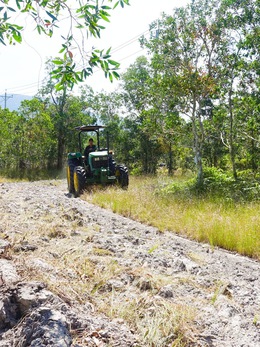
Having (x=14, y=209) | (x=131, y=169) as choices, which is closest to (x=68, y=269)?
(x=14, y=209)

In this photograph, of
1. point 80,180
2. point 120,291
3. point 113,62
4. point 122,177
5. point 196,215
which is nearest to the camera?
point 113,62

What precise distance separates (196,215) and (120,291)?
12.7ft

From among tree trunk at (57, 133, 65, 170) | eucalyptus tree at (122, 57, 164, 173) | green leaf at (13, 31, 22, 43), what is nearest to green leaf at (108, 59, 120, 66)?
green leaf at (13, 31, 22, 43)

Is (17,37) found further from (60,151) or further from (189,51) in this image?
(60,151)

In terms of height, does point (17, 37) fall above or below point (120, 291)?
above

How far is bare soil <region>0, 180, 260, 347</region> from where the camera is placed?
2.38m

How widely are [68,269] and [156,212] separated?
4.18 metres

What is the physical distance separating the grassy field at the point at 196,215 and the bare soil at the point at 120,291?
0.99 feet

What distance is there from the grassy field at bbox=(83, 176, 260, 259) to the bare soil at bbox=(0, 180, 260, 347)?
302 mm

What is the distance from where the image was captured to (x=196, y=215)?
22.4ft

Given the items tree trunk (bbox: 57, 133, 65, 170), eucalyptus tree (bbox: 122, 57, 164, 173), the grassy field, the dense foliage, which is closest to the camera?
the grassy field

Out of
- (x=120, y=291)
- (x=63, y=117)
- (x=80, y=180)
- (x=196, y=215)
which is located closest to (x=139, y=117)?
(x=63, y=117)

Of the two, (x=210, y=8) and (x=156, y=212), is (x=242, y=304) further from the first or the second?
(x=210, y=8)

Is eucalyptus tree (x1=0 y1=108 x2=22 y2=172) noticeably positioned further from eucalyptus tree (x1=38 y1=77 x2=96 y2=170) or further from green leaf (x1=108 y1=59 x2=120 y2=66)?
green leaf (x1=108 y1=59 x2=120 y2=66)
